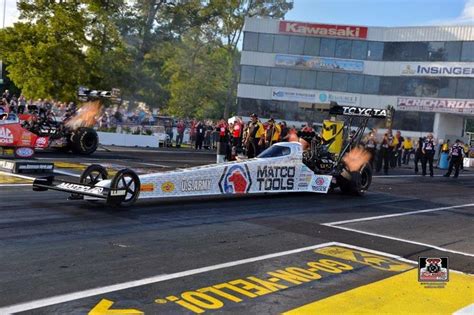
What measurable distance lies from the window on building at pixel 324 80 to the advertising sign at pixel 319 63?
1.67ft

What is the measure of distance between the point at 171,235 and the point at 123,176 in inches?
66.7

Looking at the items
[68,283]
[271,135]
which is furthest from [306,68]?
[68,283]

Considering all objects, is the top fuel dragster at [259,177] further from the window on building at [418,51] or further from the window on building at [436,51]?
the window on building at [418,51]

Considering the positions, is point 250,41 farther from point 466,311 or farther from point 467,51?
point 466,311


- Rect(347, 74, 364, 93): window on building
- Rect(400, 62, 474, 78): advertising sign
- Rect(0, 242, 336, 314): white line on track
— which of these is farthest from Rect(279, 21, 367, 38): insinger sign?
Rect(0, 242, 336, 314): white line on track

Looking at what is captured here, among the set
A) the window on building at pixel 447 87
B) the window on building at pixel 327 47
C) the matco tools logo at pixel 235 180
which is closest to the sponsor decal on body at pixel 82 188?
the matco tools logo at pixel 235 180

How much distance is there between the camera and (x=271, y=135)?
63.2 ft

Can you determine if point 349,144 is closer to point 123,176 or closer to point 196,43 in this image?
point 123,176

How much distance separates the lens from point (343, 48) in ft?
163

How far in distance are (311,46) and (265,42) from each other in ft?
13.1

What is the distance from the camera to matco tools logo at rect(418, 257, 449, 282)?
5616 mm

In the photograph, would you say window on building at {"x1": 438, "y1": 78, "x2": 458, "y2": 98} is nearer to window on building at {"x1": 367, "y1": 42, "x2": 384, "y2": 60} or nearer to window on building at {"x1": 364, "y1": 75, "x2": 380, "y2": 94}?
window on building at {"x1": 364, "y1": 75, "x2": 380, "y2": 94}

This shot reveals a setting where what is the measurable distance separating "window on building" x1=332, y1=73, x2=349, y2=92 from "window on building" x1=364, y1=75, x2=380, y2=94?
165 centimetres

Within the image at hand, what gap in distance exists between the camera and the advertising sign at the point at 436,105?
4538 cm
